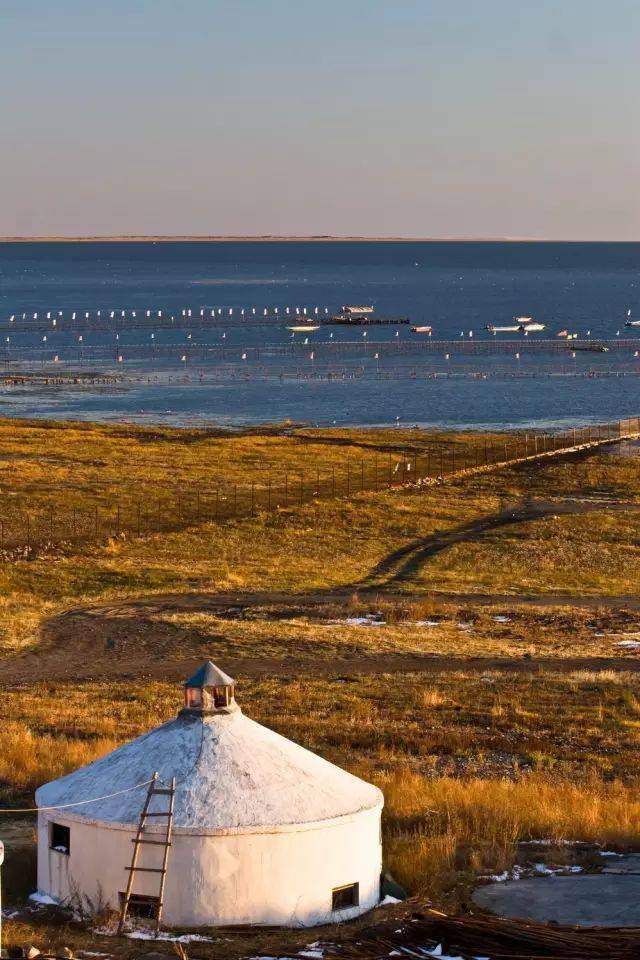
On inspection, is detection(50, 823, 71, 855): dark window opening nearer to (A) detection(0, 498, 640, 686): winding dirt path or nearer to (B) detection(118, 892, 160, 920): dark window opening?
(B) detection(118, 892, 160, 920): dark window opening

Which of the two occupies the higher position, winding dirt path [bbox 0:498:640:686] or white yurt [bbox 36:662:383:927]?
white yurt [bbox 36:662:383:927]

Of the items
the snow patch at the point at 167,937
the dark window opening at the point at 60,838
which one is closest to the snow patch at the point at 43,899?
the dark window opening at the point at 60,838

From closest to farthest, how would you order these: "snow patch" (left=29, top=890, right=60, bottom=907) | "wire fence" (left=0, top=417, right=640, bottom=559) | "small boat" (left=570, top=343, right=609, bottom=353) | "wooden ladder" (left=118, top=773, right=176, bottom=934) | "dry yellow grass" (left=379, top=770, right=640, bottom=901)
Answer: "wooden ladder" (left=118, top=773, right=176, bottom=934)
"snow patch" (left=29, top=890, right=60, bottom=907)
"dry yellow grass" (left=379, top=770, right=640, bottom=901)
"wire fence" (left=0, top=417, right=640, bottom=559)
"small boat" (left=570, top=343, right=609, bottom=353)

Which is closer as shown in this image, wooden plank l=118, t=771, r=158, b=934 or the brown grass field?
wooden plank l=118, t=771, r=158, b=934

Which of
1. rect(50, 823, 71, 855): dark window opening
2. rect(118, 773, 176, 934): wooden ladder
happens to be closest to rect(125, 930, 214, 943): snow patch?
rect(118, 773, 176, 934): wooden ladder

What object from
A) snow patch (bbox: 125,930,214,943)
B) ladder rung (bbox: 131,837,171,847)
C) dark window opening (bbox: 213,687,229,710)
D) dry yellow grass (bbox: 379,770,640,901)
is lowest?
dry yellow grass (bbox: 379,770,640,901)

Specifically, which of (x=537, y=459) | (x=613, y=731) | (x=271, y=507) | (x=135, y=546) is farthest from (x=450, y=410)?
(x=613, y=731)

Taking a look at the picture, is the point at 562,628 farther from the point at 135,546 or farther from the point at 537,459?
the point at 537,459
